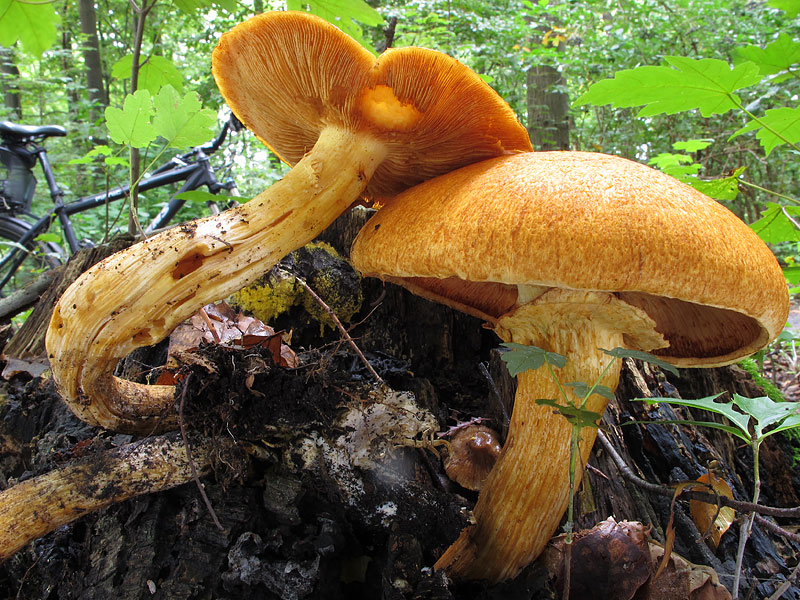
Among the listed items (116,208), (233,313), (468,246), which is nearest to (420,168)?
(468,246)

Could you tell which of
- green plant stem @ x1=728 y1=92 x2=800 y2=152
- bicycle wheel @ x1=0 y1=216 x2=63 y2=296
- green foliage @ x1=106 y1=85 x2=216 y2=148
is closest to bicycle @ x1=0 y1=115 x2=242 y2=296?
bicycle wheel @ x1=0 y1=216 x2=63 y2=296

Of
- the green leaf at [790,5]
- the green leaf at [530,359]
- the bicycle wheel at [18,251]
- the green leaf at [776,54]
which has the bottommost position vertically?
the bicycle wheel at [18,251]

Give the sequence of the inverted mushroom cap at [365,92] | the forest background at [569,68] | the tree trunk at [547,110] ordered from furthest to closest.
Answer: the tree trunk at [547,110], the forest background at [569,68], the inverted mushroom cap at [365,92]

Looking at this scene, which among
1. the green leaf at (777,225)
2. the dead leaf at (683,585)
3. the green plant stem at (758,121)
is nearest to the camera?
the dead leaf at (683,585)

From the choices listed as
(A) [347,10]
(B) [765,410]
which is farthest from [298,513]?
(A) [347,10]

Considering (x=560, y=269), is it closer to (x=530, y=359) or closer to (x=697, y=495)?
(x=530, y=359)

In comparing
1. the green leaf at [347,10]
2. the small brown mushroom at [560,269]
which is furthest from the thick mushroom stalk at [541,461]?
the green leaf at [347,10]

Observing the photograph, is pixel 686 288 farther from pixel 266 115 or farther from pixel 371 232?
pixel 266 115

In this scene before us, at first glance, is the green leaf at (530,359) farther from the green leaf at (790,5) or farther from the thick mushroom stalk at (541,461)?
the green leaf at (790,5)
